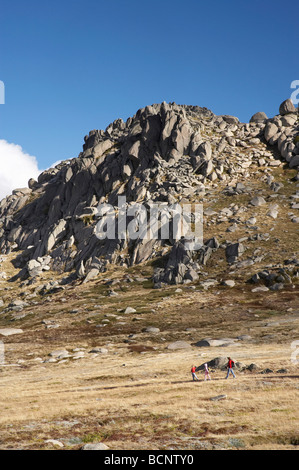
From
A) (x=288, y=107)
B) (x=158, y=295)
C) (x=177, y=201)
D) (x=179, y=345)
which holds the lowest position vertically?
(x=179, y=345)

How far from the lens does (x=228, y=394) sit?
82.9 ft

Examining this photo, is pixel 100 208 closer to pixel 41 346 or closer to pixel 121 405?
pixel 41 346

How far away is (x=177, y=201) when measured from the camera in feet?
383

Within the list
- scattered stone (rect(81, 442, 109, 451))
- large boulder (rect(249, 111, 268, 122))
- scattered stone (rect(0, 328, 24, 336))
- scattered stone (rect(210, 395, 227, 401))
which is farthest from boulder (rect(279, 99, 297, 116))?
scattered stone (rect(81, 442, 109, 451))

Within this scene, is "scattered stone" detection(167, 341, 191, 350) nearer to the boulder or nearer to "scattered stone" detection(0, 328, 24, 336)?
"scattered stone" detection(0, 328, 24, 336)

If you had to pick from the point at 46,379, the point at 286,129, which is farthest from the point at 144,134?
the point at 46,379

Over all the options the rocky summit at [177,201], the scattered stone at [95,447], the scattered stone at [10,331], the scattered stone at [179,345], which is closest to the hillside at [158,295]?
the scattered stone at [10,331]

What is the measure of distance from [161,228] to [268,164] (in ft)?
198

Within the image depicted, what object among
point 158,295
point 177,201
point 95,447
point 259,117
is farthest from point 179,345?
point 259,117

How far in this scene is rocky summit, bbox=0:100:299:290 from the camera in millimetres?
89312

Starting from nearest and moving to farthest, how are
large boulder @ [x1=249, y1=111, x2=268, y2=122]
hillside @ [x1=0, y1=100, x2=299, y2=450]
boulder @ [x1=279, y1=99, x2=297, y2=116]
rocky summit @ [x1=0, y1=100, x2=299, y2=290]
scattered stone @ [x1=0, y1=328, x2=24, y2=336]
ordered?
hillside @ [x1=0, y1=100, x2=299, y2=450] → scattered stone @ [x1=0, y1=328, x2=24, y2=336] → rocky summit @ [x1=0, y1=100, x2=299, y2=290] → boulder @ [x1=279, y1=99, x2=297, y2=116] → large boulder @ [x1=249, y1=111, x2=268, y2=122]

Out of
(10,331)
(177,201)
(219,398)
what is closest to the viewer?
(219,398)

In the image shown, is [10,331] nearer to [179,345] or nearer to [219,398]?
[179,345]

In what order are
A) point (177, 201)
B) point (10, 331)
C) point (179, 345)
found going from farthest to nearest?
1. point (177, 201)
2. point (10, 331)
3. point (179, 345)
